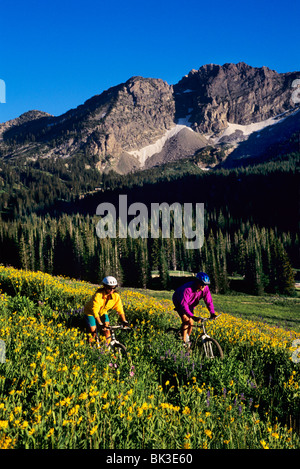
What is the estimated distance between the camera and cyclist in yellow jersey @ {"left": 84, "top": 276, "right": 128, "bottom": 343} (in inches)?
282

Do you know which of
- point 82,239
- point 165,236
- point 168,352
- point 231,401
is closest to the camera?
point 231,401

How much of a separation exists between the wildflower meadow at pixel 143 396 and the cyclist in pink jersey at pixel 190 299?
23.3 inches

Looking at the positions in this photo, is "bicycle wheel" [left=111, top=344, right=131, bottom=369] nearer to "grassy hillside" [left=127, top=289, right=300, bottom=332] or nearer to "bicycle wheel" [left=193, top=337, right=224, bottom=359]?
"bicycle wheel" [left=193, top=337, right=224, bottom=359]

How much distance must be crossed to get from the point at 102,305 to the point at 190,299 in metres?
2.46

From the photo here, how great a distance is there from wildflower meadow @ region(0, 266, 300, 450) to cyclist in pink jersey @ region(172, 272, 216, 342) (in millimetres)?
591

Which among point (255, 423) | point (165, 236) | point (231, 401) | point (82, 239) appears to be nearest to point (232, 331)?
point (231, 401)

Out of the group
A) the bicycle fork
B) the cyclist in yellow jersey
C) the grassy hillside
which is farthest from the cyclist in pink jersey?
the grassy hillside

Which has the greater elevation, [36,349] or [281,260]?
[36,349]

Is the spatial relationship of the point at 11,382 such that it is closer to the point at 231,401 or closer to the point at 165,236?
the point at 231,401

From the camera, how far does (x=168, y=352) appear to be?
6598 millimetres

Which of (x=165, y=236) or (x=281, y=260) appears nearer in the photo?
(x=281, y=260)

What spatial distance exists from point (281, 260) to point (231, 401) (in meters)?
90.3

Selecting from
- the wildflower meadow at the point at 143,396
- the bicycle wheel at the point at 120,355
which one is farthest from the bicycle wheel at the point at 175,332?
the bicycle wheel at the point at 120,355

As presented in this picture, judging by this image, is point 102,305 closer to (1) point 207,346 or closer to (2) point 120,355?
(2) point 120,355
